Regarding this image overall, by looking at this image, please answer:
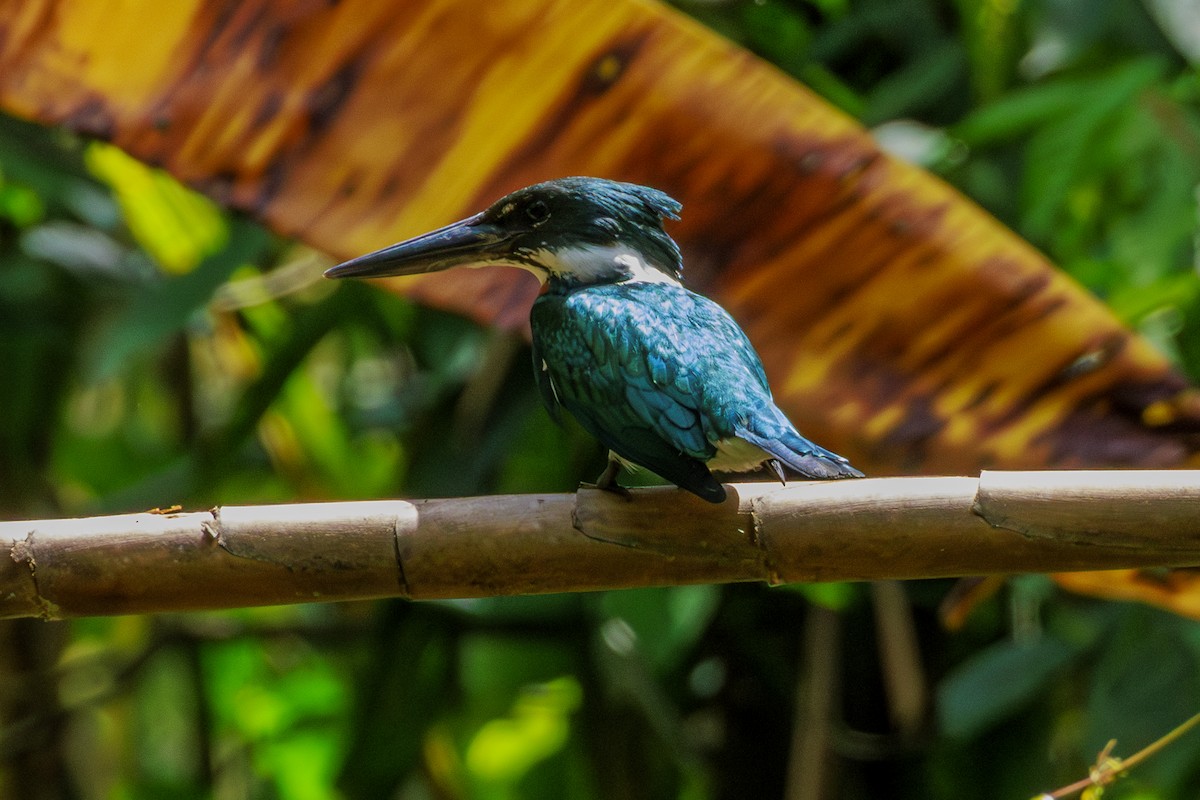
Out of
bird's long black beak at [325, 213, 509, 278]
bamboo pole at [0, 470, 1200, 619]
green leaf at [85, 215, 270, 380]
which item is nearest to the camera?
bamboo pole at [0, 470, 1200, 619]

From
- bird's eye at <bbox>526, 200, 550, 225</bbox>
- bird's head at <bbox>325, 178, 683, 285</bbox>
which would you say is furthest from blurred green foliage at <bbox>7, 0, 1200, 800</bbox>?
bird's eye at <bbox>526, 200, 550, 225</bbox>

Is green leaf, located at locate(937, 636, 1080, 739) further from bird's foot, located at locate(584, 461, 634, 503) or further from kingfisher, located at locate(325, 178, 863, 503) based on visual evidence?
bird's foot, located at locate(584, 461, 634, 503)

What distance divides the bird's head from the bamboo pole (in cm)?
66

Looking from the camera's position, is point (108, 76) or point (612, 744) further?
point (612, 744)

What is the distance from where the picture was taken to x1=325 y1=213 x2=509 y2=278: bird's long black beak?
2227 mm

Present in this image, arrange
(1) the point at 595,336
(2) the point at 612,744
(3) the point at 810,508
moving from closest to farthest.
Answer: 1. (3) the point at 810,508
2. (1) the point at 595,336
3. (2) the point at 612,744

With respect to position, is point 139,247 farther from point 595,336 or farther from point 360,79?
point 595,336

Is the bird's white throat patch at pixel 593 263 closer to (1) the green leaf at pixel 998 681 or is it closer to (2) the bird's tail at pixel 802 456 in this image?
(2) the bird's tail at pixel 802 456

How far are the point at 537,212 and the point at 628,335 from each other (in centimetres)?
33

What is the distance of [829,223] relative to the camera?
7.73 ft

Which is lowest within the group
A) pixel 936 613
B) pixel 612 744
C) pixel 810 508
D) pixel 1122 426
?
pixel 612 744

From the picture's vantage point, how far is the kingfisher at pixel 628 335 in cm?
199

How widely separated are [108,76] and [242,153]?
0.84 feet

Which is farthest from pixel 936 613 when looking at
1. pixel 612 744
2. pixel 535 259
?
pixel 535 259
